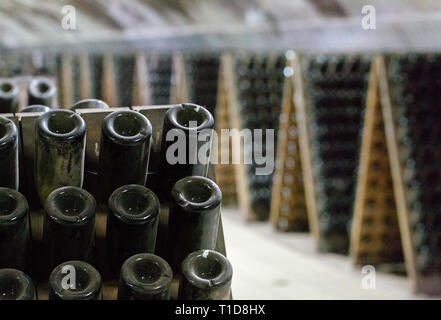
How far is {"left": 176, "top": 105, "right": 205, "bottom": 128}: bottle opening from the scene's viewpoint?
42.9 inches

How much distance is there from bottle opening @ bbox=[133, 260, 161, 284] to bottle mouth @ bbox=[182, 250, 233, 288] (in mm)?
47

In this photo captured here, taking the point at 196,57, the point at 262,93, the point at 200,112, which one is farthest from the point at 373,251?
the point at 196,57

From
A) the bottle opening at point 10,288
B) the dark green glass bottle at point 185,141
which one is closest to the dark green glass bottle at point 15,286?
the bottle opening at point 10,288

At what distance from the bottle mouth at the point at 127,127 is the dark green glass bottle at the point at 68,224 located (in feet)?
0.39

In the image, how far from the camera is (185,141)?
1069 millimetres

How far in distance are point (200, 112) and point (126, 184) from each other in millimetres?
199

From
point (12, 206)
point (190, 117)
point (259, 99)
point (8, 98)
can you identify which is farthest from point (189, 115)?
point (259, 99)

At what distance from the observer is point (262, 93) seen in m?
5.52

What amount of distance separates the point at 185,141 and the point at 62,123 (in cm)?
23

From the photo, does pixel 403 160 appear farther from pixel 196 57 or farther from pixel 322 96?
pixel 196 57

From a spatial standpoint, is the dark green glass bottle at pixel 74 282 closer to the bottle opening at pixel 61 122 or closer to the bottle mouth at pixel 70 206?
the bottle mouth at pixel 70 206

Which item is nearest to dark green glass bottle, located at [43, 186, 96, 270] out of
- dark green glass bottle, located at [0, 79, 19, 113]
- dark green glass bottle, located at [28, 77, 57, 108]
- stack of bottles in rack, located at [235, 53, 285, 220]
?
dark green glass bottle, located at [0, 79, 19, 113]

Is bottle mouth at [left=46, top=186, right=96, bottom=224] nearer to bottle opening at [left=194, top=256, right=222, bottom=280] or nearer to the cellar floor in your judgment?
bottle opening at [left=194, top=256, right=222, bottom=280]

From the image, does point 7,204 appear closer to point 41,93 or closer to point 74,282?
point 74,282
